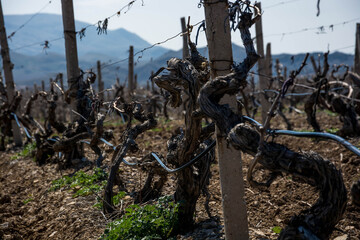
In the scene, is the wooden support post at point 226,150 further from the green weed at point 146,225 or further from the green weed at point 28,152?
the green weed at point 28,152

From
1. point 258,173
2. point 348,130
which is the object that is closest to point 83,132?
point 258,173

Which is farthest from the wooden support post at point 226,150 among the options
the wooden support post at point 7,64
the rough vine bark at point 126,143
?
the wooden support post at point 7,64

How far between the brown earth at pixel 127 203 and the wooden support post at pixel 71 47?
157 cm

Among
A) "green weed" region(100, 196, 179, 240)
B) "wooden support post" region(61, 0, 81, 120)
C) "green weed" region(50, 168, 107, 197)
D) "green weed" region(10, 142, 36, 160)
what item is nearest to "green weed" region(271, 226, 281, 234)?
"green weed" region(100, 196, 179, 240)

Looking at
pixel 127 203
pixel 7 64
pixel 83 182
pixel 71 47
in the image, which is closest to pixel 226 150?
pixel 127 203

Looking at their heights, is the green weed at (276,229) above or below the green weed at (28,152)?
below

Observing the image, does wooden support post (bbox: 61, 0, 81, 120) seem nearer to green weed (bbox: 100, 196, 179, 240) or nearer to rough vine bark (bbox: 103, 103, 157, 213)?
rough vine bark (bbox: 103, 103, 157, 213)

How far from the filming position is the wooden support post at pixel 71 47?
645 centimetres

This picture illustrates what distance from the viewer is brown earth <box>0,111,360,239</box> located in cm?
366

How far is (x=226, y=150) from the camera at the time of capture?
107 inches

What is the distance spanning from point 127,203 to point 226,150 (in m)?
2.28

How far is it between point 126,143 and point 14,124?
8160 millimetres

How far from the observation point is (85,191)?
5.06 metres

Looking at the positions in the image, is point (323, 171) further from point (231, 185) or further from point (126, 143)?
point (126, 143)
